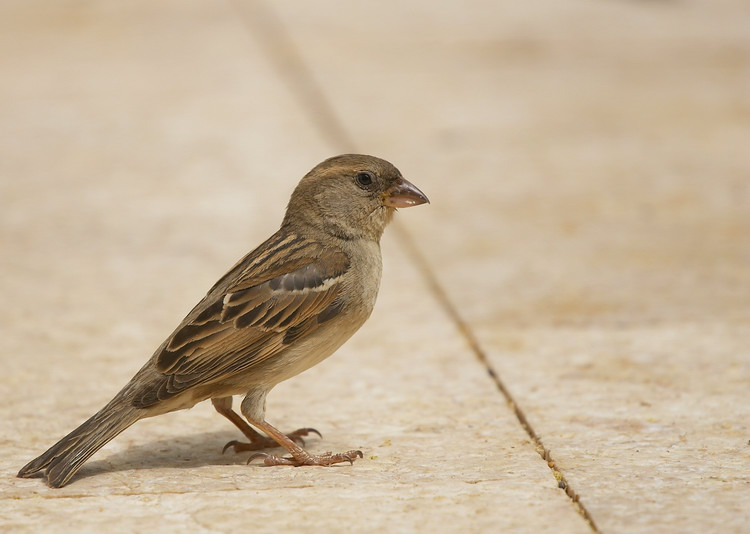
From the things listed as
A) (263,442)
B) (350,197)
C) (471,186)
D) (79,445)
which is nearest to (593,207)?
(471,186)

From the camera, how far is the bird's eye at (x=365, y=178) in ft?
15.2

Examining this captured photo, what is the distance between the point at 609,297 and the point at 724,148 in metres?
3.06

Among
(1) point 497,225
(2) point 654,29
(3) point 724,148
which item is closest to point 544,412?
(1) point 497,225

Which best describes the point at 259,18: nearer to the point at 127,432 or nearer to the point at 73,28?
the point at 73,28

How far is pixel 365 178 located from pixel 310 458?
1186 millimetres

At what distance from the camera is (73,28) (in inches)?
500

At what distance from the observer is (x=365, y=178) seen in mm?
4648

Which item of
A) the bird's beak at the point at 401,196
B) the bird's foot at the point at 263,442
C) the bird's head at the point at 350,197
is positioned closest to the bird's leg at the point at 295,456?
the bird's foot at the point at 263,442

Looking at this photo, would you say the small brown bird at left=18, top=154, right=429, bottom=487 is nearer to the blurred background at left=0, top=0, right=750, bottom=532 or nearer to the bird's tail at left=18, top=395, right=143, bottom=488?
the bird's tail at left=18, top=395, right=143, bottom=488

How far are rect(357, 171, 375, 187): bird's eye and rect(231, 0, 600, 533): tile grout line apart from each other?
1089mm

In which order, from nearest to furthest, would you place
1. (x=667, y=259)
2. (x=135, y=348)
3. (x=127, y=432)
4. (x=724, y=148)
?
(x=127, y=432) < (x=135, y=348) < (x=667, y=259) < (x=724, y=148)

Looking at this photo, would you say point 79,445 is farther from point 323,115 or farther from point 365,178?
point 323,115

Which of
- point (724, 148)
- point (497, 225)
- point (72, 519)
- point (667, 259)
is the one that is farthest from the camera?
point (724, 148)

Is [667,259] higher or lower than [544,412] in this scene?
higher
